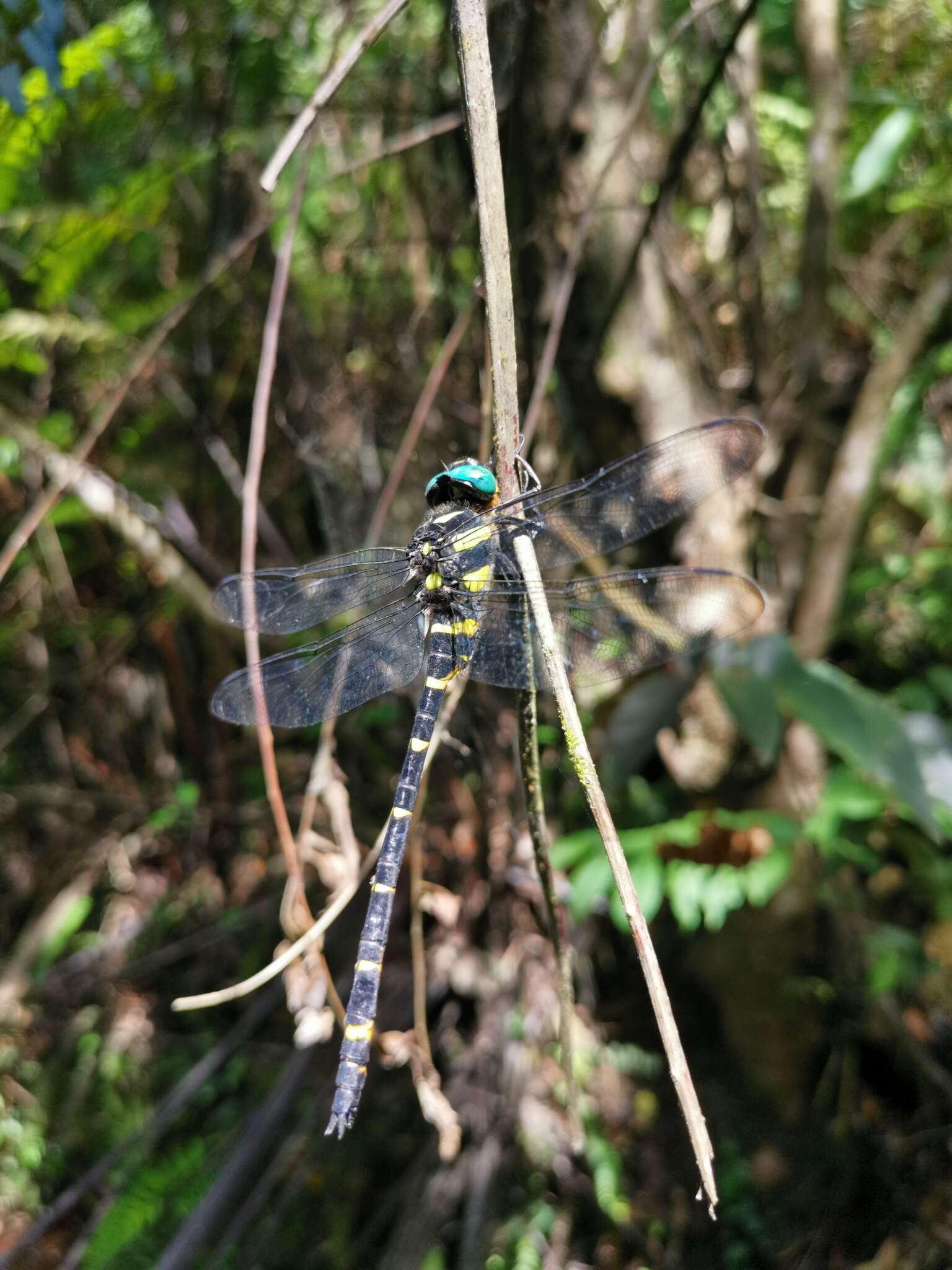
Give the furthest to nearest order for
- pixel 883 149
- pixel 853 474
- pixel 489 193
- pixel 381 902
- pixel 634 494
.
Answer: pixel 853 474 < pixel 883 149 < pixel 634 494 < pixel 381 902 < pixel 489 193

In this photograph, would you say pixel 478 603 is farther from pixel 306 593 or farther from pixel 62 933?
pixel 62 933

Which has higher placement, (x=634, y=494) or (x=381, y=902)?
(x=634, y=494)

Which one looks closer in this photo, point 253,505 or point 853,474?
point 253,505

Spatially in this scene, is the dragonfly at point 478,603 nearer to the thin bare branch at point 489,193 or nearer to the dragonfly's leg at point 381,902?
the dragonfly's leg at point 381,902

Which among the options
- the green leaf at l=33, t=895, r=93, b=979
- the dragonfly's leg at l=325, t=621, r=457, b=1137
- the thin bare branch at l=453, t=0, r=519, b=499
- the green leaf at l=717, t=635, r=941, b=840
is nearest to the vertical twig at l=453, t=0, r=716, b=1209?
the thin bare branch at l=453, t=0, r=519, b=499

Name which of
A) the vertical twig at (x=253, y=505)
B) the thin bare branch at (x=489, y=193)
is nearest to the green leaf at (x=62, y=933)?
the vertical twig at (x=253, y=505)

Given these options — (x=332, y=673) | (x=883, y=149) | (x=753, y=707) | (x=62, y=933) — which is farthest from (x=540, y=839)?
(x=62, y=933)

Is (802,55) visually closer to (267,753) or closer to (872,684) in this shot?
(872,684)

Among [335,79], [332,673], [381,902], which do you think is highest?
[335,79]
